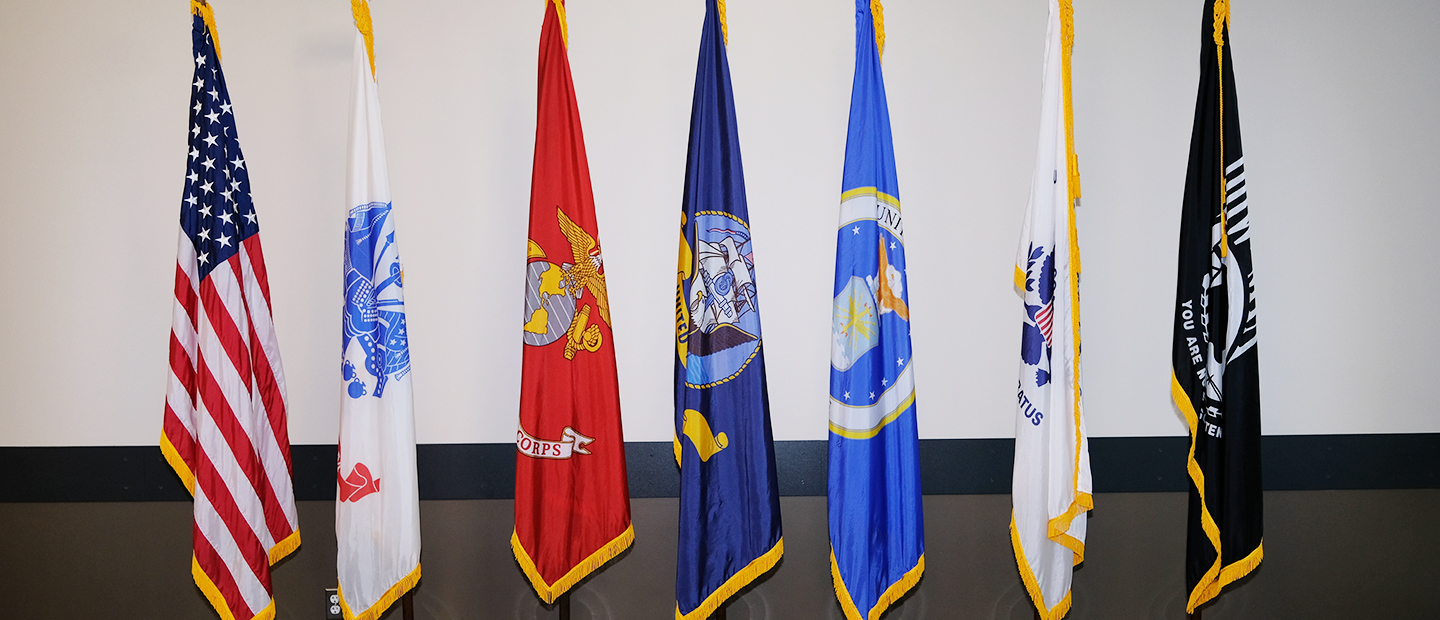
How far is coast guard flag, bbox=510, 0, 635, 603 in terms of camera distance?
2.03 metres

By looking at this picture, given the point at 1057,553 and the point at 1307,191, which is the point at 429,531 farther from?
the point at 1307,191

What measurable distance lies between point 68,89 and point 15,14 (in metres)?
0.29

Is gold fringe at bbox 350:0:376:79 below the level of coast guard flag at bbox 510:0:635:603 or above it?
above

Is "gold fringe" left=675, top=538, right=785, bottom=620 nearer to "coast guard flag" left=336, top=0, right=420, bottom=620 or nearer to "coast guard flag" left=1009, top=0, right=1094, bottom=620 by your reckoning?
"coast guard flag" left=1009, top=0, right=1094, bottom=620

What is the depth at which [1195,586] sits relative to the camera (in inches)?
80.4

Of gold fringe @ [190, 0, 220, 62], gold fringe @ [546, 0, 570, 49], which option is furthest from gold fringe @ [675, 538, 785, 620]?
gold fringe @ [190, 0, 220, 62]

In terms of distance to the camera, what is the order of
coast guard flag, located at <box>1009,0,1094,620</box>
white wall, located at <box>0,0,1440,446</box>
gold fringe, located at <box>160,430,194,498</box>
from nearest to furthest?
coast guard flag, located at <box>1009,0,1094,620</box>, gold fringe, located at <box>160,430,194,498</box>, white wall, located at <box>0,0,1440,446</box>

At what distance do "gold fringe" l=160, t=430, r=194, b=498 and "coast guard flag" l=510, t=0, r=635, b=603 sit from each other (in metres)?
0.95

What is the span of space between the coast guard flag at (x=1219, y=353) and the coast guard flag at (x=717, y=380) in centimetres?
121

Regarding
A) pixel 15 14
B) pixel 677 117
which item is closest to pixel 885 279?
pixel 677 117

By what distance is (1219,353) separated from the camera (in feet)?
6.69

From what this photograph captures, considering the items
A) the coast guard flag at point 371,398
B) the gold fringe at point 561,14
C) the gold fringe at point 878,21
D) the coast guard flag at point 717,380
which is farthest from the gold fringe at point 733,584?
the gold fringe at point 561,14

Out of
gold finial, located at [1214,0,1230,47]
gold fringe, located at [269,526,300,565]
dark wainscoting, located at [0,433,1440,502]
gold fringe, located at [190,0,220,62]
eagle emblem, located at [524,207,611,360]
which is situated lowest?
gold fringe, located at [269,526,300,565]

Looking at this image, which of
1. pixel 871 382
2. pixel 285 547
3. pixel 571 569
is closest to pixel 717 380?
pixel 871 382
